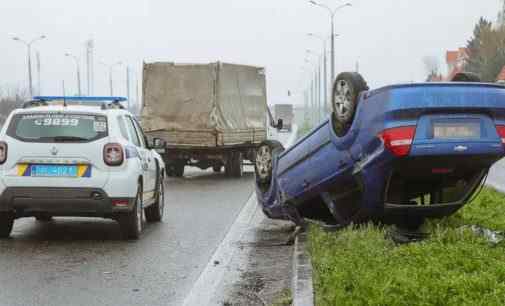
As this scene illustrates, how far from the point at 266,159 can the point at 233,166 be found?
11575mm

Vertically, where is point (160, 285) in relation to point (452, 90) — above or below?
below

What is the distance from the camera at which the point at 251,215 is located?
44.3 feet

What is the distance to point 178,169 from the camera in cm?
2302

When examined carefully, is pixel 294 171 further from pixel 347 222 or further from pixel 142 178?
pixel 142 178

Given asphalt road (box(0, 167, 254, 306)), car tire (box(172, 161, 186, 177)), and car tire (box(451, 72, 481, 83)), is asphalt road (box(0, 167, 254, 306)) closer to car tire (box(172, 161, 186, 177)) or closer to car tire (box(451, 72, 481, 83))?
car tire (box(451, 72, 481, 83))

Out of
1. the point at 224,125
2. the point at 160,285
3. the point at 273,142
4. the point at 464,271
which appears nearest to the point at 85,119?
the point at 273,142

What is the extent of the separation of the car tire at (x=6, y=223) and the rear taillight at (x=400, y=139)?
15.8 feet

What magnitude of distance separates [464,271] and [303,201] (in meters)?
3.39

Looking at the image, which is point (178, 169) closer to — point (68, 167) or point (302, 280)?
point (68, 167)

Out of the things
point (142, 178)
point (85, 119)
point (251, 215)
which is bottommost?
point (251, 215)

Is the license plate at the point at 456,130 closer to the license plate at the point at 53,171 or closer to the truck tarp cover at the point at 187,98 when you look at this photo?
the license plate at the point at 53,171

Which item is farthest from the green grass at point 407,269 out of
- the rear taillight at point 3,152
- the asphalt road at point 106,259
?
the rear taillight at point 3,152

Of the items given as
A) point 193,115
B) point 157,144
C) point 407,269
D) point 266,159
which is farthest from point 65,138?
point 193,115

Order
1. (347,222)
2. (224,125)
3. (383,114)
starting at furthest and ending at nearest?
1. (224,125)
2. (347,222)
3. (383,114)
